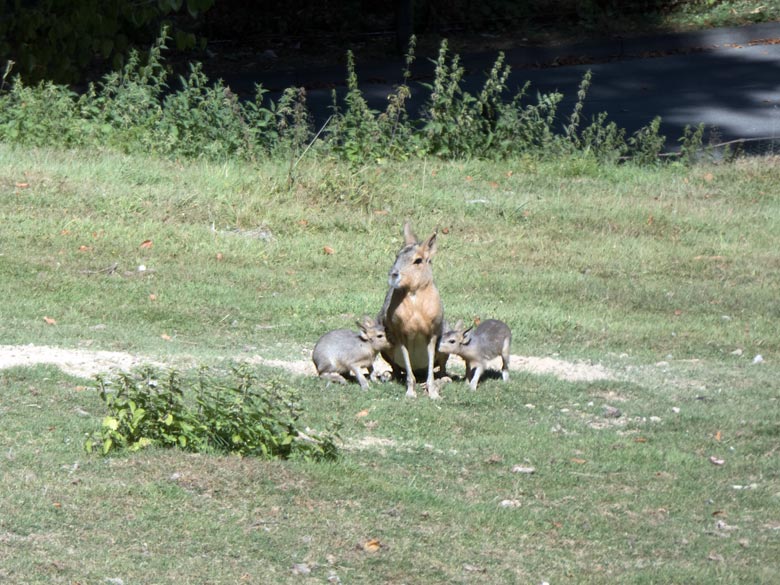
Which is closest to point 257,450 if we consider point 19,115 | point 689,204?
point 689,204

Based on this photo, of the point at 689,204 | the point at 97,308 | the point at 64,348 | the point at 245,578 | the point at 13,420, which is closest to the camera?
the point at 245,578

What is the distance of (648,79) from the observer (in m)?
20.7

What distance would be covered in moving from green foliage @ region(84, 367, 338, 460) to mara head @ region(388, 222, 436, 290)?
1.68 metres

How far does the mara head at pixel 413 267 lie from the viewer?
8125 mm

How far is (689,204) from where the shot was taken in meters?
14.8

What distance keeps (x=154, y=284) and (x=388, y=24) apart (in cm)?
1406

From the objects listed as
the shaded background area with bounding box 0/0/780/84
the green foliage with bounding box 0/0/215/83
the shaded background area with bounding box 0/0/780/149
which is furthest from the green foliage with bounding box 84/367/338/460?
the shaded background area with bounding box 0/0/780/84

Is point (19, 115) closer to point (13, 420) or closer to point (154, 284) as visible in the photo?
point (154, 284)

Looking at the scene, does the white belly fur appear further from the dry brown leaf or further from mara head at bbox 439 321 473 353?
the dry brown leaf

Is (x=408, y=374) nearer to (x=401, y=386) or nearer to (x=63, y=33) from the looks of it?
(x=401, y=386)

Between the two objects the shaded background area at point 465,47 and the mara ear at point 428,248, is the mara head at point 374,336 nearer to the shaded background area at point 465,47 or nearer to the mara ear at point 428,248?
the mara ear at point 428,248

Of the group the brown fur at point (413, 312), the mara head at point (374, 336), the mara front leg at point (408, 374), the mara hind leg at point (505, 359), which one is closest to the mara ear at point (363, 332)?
the mara head at point (374, 336)

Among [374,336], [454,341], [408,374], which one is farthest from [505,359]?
[374,336]

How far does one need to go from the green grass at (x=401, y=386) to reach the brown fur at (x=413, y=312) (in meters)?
0.27
